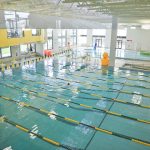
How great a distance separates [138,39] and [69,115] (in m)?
20.2

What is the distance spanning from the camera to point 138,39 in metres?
23.9

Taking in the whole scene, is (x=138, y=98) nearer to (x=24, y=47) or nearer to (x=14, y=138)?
(x=14, y=138)

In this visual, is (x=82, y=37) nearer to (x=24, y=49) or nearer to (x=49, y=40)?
(x=49, y=40)

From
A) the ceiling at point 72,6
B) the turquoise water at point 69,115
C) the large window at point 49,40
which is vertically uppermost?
the ceiling at point 72,6

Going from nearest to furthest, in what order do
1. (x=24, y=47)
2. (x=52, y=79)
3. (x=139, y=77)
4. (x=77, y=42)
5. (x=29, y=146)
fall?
1. (x=29, y=146)
2. (x=52, y=79)
3. (x=139, y=77)
4. (x=24, y=47)
5. (x=77, y=42)

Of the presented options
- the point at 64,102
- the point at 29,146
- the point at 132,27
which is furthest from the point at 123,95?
the point at 132,27

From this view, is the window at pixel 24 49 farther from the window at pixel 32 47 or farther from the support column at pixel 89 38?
the support column at pixel 89 38

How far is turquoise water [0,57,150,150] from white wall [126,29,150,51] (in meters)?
12.8

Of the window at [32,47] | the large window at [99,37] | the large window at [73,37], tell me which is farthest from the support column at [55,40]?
the large window at [99,37]

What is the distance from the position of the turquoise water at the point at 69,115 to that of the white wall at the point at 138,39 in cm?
1283

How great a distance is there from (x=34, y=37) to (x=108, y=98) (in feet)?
38.2

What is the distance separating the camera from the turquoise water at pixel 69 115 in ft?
17.4

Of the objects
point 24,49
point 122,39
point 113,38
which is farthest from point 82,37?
point 113,38

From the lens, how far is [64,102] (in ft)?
26.9
